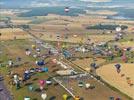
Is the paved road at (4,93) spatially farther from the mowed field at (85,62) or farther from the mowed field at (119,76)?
the mowed field at (85,62)

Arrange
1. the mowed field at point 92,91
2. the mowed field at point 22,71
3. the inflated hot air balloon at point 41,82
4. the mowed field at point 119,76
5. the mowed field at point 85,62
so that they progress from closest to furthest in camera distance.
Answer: the mowed field at point 92,91
the mowed field at point 22,71
the mowed field at point 119,76
the inflated hot air balloon at point 41,82
the mowed field at point 85,62

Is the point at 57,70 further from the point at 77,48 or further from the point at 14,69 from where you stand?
the point at 77,48

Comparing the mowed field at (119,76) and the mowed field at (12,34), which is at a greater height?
the mowed field at (12,34)

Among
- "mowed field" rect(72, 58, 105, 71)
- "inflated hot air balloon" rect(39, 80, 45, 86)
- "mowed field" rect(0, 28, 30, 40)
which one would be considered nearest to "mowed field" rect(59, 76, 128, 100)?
"inflated hot air balloon" rect(39, 80, 45, 86)

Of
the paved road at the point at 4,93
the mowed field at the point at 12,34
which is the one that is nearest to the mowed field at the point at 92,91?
the paved road at the point at 4,93

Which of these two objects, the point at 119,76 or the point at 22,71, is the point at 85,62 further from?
the point at 22,71
